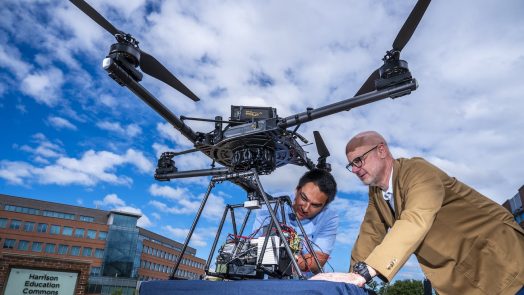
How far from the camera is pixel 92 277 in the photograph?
67438 mm

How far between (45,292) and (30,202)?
67676 mm

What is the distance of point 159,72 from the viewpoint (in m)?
4.18

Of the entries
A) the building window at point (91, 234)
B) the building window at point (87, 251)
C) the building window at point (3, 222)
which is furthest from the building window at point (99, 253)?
the building window at point (3, 222)

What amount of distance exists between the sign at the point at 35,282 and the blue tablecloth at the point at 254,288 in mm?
23171

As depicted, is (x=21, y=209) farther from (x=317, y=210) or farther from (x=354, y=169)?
(x=354, y=169)

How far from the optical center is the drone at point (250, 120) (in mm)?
3207

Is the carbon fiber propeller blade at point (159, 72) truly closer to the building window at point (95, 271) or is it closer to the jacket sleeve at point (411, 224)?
the jacket sleeve at point (411, 224)

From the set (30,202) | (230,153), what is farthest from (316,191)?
(30,202)

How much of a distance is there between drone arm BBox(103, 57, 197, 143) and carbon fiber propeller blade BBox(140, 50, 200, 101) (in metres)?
0.55

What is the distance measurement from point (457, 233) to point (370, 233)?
2.38 feet

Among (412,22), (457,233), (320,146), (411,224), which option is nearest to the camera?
(411,224)

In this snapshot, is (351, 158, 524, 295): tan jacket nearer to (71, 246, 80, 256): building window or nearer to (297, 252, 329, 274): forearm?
(297, 252, 329, 274): forearm

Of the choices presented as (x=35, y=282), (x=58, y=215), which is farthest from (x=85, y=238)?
(x=35, y=282)

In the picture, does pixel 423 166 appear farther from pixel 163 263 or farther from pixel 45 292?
pixel 163 263
